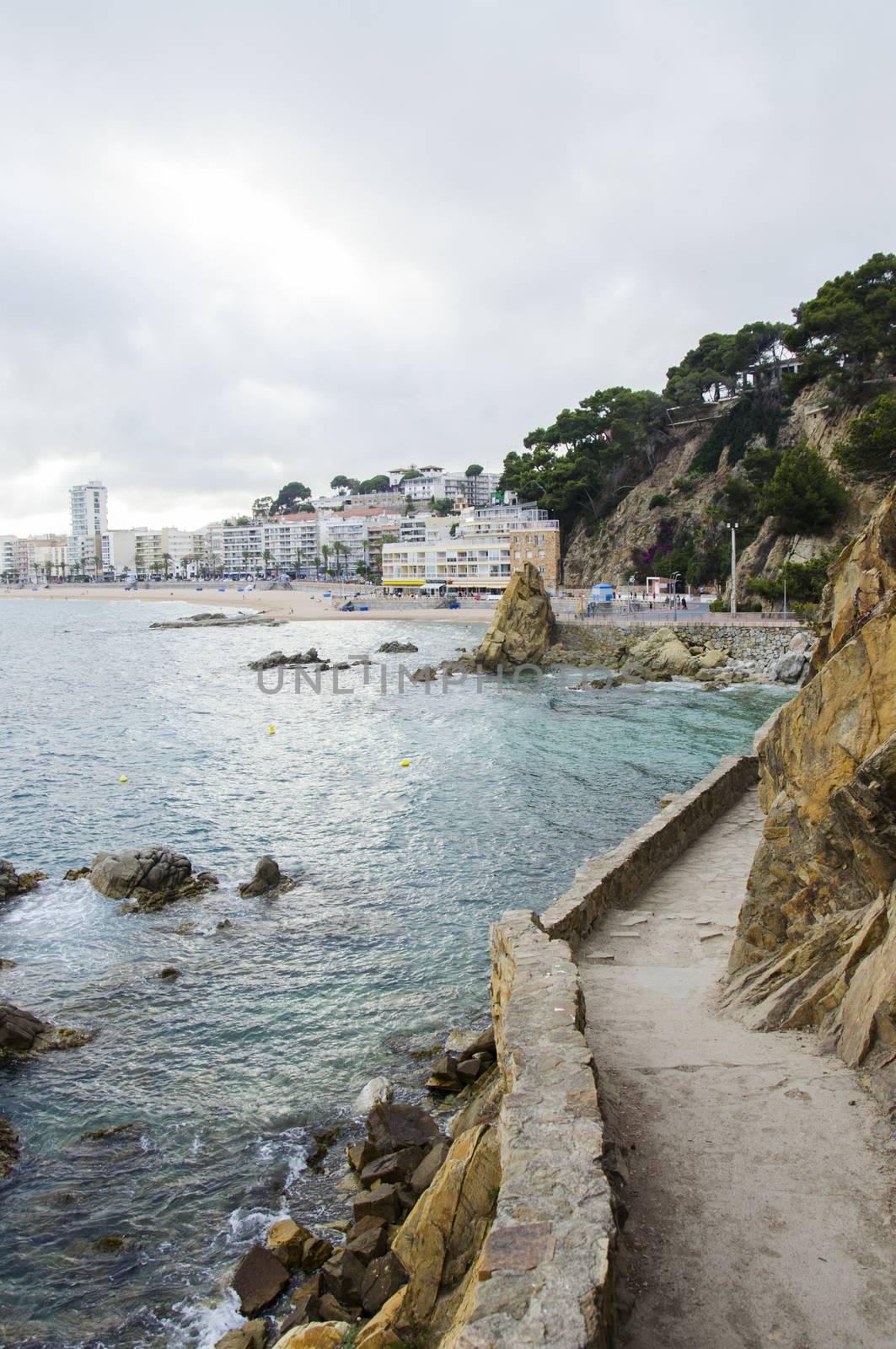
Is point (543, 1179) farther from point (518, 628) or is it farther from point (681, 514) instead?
point (681, 514)

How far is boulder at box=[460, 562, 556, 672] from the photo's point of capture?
52906 millimetres

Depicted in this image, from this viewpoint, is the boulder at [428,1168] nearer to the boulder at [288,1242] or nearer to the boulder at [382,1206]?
the boulder at [382,1206]

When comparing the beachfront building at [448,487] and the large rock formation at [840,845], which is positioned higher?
the beachfront building at [448,487]

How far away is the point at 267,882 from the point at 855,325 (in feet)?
181

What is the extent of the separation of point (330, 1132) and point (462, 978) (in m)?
3.77

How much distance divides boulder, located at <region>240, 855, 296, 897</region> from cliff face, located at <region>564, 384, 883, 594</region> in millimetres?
42752

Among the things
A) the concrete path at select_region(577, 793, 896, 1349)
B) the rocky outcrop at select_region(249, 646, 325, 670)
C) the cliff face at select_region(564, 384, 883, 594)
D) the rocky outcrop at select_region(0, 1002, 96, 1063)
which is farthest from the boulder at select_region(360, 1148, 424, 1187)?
the cliff face at select_region(564, 384, 883, 594)

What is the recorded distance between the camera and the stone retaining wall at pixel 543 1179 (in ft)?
11.9

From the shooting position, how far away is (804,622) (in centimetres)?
4531

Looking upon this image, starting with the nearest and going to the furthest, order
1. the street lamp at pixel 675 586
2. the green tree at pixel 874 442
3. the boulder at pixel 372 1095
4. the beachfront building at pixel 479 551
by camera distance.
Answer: the boulder at pixel 372 1095 → the green tree at pixel 874 442 → the street lamp at pixel 675 586 → the beachfront building at pixel 479 551

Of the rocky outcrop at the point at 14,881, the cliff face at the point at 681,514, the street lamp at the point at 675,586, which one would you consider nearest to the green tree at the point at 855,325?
the cliff face at the point at 681,514

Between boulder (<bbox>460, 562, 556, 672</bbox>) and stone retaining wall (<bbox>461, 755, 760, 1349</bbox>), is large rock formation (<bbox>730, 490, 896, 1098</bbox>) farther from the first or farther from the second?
boulder (<bbox>460, 562, 556, 672</bbox>)

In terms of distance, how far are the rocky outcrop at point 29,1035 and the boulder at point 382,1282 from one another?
638 centimetres

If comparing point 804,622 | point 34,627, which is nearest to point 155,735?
point 804,622
